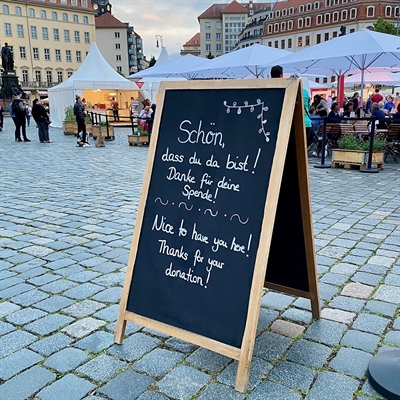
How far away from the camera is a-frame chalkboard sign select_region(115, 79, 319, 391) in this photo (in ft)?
6.72

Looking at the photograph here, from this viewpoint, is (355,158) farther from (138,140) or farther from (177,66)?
(177,66)

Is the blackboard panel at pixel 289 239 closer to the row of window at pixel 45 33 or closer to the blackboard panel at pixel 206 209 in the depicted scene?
the blackboard panel at pixel 206 209

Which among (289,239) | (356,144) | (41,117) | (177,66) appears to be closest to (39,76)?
(41,117)

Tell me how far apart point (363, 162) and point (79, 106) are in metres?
9.90

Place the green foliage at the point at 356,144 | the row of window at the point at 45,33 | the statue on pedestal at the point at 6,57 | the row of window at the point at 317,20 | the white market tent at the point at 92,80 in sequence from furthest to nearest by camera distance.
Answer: the row of window at the point at 45,33, the row of window at the point at 317,20, the statue on pedestal at the point at 6,57, the white market tent at the point at 92,80, the green foliage at the point at 356,144

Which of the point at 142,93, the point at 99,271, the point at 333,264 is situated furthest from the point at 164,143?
the point at 142,93

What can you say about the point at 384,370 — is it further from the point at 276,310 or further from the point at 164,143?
the point at 164,143

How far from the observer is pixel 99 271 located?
3623 millimetres

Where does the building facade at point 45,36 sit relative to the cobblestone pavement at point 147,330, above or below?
above

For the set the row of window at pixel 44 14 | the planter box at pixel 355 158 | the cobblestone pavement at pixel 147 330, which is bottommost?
the cobblestone pavement at pixel 147 330

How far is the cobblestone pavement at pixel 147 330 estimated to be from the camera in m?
2.14

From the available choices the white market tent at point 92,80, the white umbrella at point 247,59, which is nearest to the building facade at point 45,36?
the white market tent at point 92,80

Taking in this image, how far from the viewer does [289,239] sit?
8.66 feet

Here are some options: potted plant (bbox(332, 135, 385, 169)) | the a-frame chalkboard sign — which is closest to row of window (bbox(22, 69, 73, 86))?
potted plant (bbox(332, 135, 385, 169))
